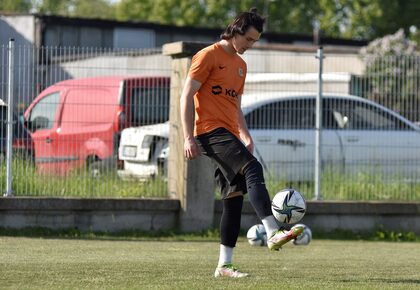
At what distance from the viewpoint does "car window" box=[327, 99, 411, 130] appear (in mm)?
16078

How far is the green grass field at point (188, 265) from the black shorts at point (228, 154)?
2.56 feet

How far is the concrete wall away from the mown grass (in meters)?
0.24

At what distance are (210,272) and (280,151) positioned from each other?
234 inches

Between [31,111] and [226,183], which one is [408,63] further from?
[226,183]

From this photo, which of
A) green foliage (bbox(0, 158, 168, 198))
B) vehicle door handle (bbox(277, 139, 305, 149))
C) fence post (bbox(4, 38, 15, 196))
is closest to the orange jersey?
fence post (bbox(4, 38, 15, 196))

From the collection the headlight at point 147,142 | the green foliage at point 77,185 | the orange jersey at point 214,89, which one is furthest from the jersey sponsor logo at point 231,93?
the green foliage at point 77,185

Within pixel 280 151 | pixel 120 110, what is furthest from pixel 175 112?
pixel 280 151

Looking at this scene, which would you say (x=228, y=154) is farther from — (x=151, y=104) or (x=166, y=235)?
(x=151, y=104)

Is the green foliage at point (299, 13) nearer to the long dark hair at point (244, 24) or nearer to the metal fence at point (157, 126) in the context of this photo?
the metal fence at point (157, 126)

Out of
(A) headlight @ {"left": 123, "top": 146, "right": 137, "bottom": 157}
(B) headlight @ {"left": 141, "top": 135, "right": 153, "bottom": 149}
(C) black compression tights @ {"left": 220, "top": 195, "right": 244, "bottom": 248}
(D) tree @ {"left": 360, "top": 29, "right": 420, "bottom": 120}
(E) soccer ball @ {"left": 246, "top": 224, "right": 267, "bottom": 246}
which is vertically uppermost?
(D) tree @ {"left": 360, "top": 29, "right": 420, "bottom": 120}

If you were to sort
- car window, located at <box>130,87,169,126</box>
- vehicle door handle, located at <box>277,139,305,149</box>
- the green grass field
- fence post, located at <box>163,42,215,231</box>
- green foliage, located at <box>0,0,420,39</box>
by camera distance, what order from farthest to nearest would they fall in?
green foliage, located at <box>0,0,420,39</box> → vehicle door handle, located at <box>277,139,305,149</box> → car window, located at <box>130,87,169,126</box> → fence post, located at <box>163,42,215,231</box> → the green grass field

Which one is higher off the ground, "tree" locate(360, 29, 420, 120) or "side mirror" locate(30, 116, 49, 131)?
"tree" locate(360, 29, 420, 120)

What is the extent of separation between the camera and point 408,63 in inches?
643

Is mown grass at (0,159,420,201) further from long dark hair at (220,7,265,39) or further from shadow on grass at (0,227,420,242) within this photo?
long dark hair at (220,7,265,39)
